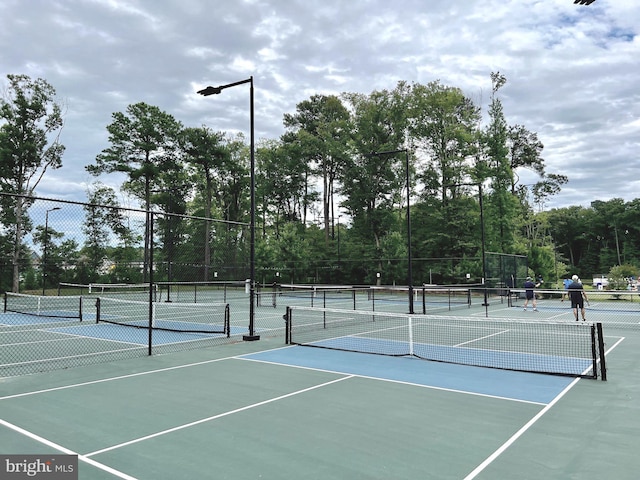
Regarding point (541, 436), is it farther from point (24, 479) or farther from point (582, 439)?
point (24, 479)

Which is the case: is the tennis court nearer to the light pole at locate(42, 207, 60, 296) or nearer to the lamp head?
the light pole at locate(42, 207, 60, 296)

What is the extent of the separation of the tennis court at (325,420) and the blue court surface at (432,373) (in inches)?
1.5

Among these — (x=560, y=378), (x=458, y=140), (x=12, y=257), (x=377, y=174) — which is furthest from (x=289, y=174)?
(x=560, y=378)

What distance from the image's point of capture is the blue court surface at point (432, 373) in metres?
6.71

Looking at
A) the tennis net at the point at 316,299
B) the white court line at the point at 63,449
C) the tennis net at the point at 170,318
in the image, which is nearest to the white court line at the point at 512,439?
the white court line at the point at 63,449

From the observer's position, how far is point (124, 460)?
13.9 feet

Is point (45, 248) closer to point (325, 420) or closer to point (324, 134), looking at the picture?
point (325, 420)

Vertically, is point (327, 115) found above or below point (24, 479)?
above

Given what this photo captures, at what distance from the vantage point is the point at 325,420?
5.39 m

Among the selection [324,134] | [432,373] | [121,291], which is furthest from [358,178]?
[432,373]

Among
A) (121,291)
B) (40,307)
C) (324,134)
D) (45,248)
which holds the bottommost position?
(40,307)

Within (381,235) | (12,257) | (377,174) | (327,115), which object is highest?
(327,115)

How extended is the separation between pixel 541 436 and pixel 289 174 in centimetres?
5399

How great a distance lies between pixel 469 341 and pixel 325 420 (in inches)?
284
